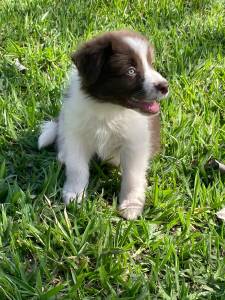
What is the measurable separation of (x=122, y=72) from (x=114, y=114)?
1.18 feet

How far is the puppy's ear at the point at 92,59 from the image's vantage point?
11.6 feet

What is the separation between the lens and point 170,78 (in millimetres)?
5301

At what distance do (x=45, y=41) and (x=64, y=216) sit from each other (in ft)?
9.25

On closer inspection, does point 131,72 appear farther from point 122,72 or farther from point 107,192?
point 107,192

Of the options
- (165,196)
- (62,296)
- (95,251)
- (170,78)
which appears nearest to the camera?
(62,296)

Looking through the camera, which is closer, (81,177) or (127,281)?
(127,281)

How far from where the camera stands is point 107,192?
3.97 metres

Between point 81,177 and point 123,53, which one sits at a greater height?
point 123,53

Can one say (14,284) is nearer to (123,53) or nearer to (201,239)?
(201,239)

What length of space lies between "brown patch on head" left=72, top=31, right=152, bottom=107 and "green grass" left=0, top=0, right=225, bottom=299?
0.74 metres

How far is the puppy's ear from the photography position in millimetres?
3531

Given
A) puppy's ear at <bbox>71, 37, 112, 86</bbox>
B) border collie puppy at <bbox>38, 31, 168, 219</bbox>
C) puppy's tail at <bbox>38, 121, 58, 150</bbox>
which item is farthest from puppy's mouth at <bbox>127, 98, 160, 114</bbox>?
puppy's tail at <bbox>38, 121, 58, 150</bbox>

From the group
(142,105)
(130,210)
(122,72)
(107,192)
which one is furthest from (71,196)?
(122,72)

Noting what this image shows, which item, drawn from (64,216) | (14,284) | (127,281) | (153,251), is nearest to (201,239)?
(153,251)
